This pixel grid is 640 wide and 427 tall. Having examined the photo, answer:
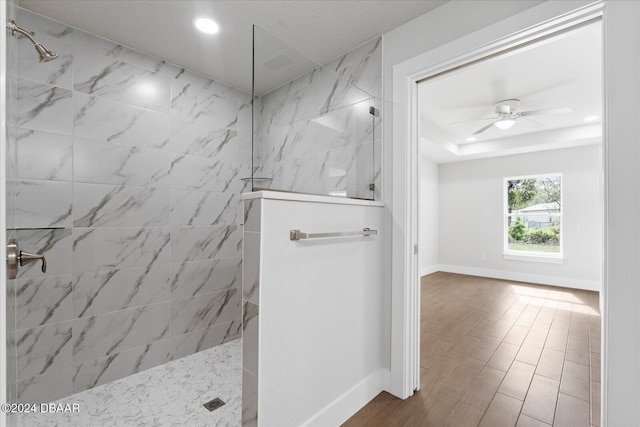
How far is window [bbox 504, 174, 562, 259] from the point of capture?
5.14 meters

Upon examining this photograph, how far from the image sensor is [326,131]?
1730 millimetres

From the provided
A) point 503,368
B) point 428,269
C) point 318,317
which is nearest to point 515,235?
point 428,269

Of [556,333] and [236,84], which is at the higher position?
[236,84]

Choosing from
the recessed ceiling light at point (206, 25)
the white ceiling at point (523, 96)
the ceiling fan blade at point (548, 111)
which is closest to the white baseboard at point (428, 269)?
the white ceiling at point (523, 96)

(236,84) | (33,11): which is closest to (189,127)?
(236,84)

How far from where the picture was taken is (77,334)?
1.94 m

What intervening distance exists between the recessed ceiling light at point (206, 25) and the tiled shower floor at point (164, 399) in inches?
99.1

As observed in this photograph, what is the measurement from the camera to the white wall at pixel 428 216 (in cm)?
590

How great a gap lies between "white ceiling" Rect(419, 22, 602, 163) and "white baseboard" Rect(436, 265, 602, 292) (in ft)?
7.50

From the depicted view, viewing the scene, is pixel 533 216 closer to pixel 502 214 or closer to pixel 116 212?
pixel 502 214

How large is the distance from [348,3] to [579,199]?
5358 millimetres

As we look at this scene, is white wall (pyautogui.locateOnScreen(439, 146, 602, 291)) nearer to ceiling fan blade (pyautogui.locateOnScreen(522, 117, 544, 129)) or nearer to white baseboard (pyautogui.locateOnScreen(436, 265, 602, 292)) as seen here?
white baseboard (pyautogui.locateOnScreen(436, 265, 602, 292))

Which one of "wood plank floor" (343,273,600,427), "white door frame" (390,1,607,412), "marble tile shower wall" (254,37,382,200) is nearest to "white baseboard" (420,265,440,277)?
"wood plank floor" (343,273,600,427)
